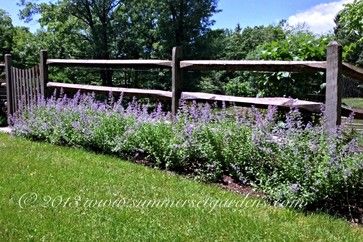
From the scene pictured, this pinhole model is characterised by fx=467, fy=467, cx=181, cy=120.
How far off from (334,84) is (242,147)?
4.11 feet

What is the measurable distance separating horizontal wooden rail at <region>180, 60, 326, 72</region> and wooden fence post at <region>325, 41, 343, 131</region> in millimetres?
121

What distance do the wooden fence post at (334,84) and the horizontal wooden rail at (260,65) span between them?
0.12 meters

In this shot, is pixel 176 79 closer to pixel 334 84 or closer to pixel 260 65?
pixel 260 65

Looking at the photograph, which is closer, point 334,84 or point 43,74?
point 334,84

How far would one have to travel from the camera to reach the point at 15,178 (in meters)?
5.54

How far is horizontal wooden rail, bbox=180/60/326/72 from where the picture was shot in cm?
545

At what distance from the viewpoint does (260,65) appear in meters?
5.97

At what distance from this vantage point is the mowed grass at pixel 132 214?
12.5 ft

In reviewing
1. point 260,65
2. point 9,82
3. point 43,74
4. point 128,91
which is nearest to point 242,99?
point 260,65

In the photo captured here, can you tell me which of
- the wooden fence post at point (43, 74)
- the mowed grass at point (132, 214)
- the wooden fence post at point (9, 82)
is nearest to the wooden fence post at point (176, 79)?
the mowed grass at point (132, 214)

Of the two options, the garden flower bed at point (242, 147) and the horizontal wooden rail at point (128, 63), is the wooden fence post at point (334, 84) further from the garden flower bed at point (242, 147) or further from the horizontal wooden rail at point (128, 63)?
the horizontal wooden rail at point (128, 63)

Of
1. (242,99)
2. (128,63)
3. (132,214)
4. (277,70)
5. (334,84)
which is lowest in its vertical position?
(132,214)

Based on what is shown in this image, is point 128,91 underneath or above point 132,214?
above

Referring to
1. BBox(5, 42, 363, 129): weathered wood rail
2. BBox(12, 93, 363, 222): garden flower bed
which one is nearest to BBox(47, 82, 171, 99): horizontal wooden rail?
BBox(5, 42, 363, 129): weathered wood rail
